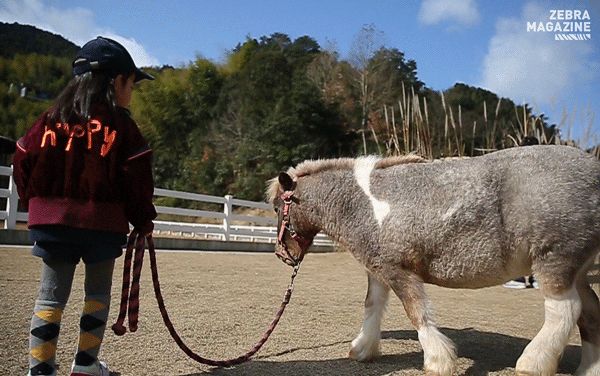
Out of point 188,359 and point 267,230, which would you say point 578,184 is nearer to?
point 188,359

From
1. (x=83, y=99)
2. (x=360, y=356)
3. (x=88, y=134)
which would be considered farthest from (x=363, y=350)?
(x=83, y=99)

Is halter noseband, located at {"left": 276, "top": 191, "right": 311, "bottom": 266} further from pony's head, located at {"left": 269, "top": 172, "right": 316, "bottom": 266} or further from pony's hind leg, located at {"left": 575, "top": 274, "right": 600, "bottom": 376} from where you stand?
pony's hind leg, located at {"left": 575, "top": 274, "right": 600, "bottom": 376}

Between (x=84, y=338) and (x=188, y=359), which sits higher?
(x=84, y=338)

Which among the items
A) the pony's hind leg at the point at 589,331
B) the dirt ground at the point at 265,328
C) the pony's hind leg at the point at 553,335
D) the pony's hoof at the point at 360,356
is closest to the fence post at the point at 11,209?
the dirt ground at the point at 265,328

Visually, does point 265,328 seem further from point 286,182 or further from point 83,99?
point 83,99

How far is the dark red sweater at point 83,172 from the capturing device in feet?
6.77

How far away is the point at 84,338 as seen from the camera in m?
2.16

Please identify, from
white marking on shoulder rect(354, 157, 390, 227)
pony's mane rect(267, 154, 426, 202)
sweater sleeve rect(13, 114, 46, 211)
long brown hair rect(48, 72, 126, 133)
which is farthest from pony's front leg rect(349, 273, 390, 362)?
sweater sleeve rect(13, 114, 46, 211)

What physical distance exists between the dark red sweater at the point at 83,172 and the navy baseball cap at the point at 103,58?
252 mm

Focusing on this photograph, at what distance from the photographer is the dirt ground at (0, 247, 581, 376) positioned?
282 cm

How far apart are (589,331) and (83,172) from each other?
9.82 feet

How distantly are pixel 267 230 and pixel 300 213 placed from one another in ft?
41.7

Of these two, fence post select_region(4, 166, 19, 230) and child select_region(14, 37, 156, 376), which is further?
fence post select_region(4, 166, 19, 230)

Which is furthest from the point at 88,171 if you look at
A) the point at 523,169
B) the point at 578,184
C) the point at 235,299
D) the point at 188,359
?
the point at 235,299
